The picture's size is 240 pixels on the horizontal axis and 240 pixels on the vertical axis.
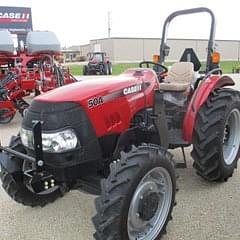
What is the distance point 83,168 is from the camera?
8.71 ft

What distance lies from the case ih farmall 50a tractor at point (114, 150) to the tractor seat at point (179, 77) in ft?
1.31

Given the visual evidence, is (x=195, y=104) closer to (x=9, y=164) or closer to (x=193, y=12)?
(x=193, y=12)

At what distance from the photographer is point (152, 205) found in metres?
2.62

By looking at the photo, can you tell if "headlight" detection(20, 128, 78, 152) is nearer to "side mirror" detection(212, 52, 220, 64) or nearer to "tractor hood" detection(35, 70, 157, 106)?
"tractor hood" detection(35, 70, 157, 106)

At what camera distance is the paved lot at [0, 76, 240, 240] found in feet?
9.21

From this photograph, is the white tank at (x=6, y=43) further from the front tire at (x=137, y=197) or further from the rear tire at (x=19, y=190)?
the front tire at (x=137, y=197)

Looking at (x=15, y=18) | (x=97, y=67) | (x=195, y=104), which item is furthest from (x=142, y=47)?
(x=195, y=104)

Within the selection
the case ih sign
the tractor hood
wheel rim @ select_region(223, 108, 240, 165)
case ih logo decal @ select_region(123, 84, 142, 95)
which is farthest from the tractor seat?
the case ih sign

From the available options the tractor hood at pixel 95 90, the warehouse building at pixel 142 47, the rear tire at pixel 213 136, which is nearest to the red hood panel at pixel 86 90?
the tractor hood at pixel 95 90

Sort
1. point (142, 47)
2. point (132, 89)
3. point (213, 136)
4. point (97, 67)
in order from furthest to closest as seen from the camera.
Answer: point (142, 47)
point (97, 67)
point (213, 136)
point (132, 89)

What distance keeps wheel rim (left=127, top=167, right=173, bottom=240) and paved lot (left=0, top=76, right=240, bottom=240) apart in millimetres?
174

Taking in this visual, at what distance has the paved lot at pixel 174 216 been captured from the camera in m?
2.81

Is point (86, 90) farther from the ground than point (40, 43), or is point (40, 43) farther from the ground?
point (40, 43)

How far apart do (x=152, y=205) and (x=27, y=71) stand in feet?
20.8
